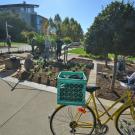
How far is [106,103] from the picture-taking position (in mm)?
6816

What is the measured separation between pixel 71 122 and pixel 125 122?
3.57ft

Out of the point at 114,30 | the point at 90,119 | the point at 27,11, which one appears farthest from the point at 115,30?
the point at 27,11

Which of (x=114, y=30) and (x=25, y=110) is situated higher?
(x=114, y=30)

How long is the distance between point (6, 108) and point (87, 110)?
8.54 ft

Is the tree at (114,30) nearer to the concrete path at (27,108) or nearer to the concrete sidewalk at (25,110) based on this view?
the concrete path at (27,108)

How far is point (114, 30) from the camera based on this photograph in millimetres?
7355

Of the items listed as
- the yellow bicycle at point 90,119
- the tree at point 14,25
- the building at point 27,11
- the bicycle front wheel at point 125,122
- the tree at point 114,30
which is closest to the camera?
the yellow bicycle at point 90,119

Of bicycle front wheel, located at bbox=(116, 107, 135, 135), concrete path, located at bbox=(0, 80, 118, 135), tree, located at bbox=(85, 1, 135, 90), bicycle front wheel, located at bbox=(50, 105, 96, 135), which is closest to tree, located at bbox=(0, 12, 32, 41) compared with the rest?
concrete path, located at bbox=(0, 80, 118, 135)

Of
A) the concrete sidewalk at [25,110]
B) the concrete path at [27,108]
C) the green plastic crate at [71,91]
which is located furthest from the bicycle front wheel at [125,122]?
the concrete sidewalk at [25,110]

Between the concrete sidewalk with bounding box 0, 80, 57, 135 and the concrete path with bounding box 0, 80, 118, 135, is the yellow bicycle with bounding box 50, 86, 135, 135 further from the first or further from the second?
the concrete sidewalk with bounding box 0, 80, 57, 135

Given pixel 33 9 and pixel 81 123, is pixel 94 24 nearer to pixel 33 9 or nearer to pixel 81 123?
pixel 81 123

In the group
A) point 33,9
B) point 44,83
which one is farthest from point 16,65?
point 33,9

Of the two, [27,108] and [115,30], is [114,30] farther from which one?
[27,108]

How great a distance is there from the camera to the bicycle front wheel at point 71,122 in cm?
457
